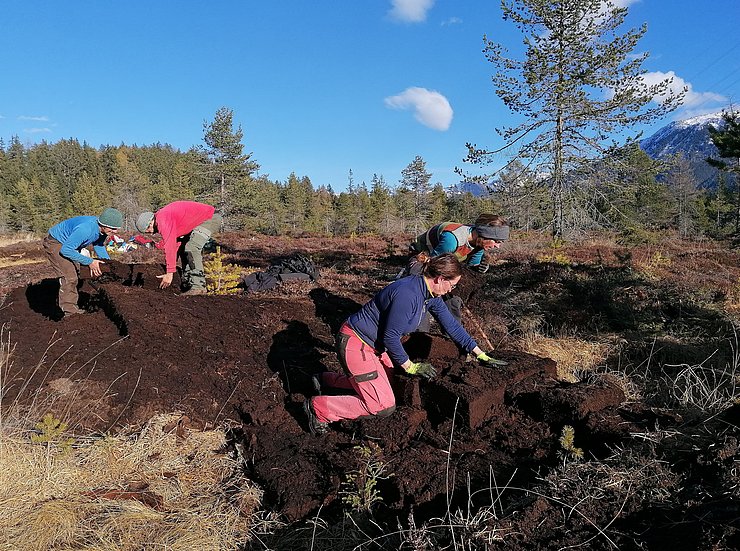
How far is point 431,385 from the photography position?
11.8 ft

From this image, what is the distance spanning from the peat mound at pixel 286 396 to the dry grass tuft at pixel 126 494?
25 centimetres

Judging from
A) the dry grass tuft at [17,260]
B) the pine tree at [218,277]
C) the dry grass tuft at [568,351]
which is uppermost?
the dry grass tuft at [17,260]

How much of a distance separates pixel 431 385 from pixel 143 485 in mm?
2139

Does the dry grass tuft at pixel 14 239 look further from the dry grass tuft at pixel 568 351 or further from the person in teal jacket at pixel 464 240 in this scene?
the dry grass tuft at pixel 568 351

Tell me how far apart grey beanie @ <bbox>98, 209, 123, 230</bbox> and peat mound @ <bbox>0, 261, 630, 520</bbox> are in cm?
95

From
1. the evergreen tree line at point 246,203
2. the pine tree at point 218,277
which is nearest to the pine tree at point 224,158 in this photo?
the evergreen tree line at point 246,203

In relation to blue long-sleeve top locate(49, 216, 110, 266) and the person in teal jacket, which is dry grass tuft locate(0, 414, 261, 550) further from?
blue long-sleeve top locate(49, 216, 110, 266)

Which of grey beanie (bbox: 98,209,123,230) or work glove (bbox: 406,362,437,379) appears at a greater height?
grey beanie (bbox: 98,209,123,230)

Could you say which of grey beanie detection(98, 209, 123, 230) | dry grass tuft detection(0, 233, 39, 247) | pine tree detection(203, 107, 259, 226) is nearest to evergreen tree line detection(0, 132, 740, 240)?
pine tree detection(203, 107, 259, 226)

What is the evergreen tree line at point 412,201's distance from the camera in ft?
A: 52.2

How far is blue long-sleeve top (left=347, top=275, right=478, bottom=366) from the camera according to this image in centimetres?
329

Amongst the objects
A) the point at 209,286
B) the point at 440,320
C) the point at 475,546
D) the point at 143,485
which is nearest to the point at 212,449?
the point at 143,485

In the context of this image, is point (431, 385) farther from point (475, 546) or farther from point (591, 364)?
point (591, 364)

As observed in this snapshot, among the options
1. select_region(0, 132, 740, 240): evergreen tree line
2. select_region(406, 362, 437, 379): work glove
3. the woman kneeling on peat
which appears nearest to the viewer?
the woman kneeling on peat
